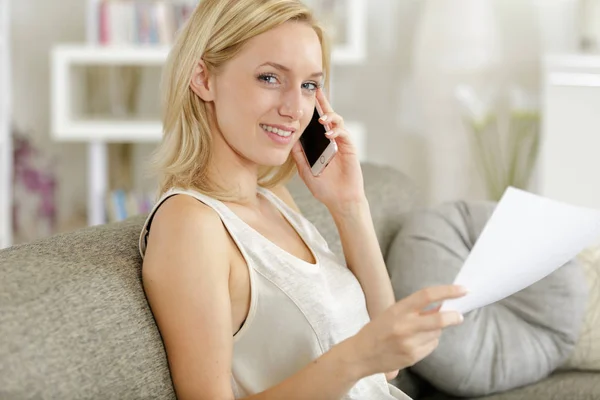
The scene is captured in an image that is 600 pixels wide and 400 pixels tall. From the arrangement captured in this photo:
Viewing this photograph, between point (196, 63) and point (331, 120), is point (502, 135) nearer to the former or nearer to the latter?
point (331, 120)

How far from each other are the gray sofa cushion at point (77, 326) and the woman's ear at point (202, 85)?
0.90ft

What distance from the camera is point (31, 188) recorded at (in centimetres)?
480

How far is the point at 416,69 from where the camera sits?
4277 millimetres

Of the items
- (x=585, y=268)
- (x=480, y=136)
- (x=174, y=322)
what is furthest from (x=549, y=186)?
(x=174, y=322)

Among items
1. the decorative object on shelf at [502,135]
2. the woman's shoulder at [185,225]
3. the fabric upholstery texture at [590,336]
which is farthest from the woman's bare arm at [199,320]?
the decorative object on shelf at [502,135]

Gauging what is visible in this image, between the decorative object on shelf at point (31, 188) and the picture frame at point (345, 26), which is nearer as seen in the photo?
the picture frame at point (345, 26)

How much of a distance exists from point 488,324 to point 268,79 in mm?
824

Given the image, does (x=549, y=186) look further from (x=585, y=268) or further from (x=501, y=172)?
(x=585, y=268)

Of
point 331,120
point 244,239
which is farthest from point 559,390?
point 244,239

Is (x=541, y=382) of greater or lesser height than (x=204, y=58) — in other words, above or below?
below

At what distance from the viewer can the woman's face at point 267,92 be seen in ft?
4.77

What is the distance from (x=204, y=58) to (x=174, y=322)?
1.43ft

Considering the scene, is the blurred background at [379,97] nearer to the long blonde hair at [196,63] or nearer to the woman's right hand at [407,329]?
the long blonde hair at [196,63]

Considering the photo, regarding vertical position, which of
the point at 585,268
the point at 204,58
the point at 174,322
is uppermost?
the point at 204,58
